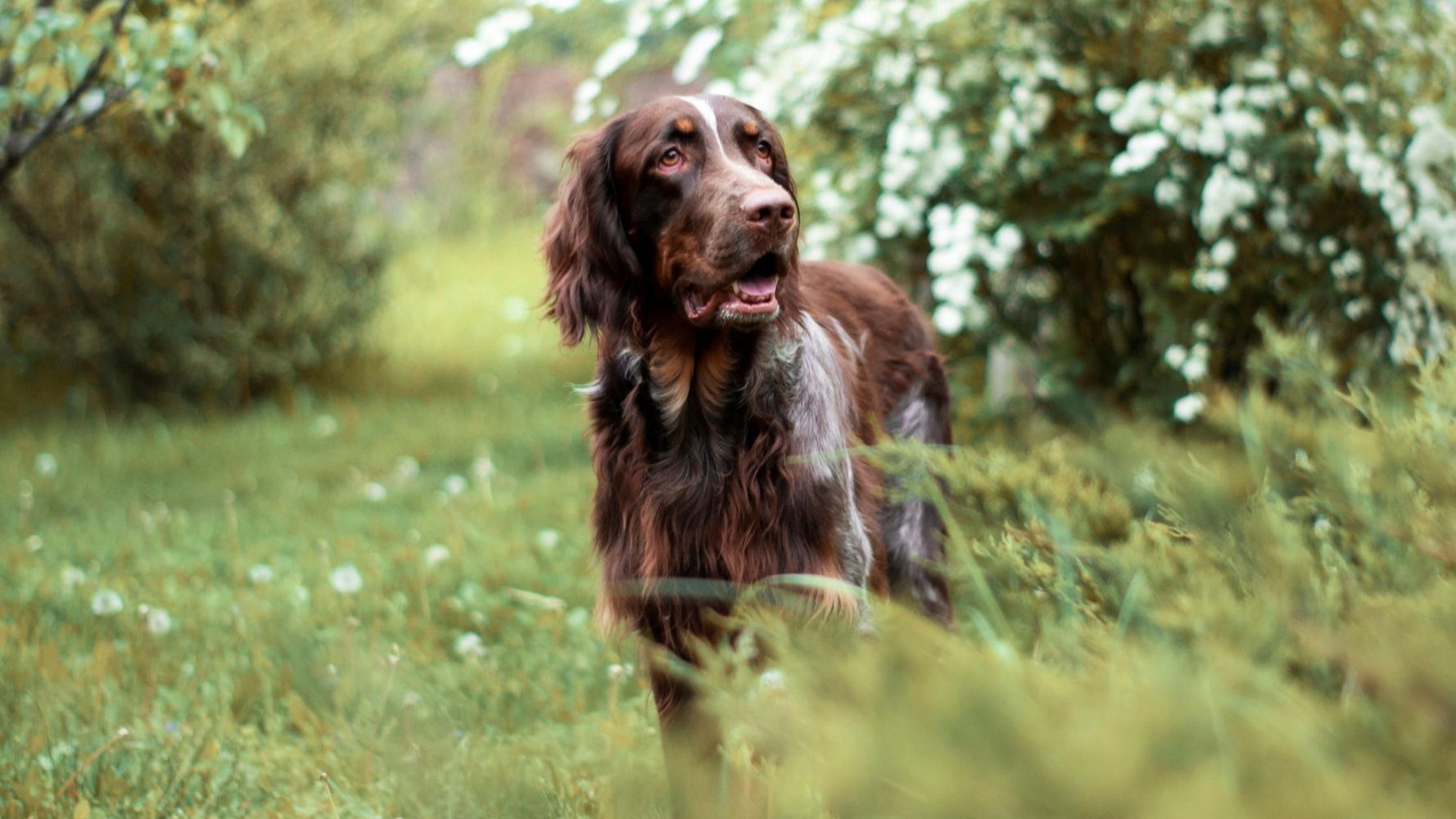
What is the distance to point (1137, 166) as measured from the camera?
4.19 meters

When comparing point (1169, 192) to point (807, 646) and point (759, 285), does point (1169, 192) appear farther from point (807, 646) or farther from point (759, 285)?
point (807, 646)

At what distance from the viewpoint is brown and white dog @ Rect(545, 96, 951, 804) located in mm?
2750

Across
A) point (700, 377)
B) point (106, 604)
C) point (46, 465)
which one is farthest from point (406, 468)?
point (700, 377)

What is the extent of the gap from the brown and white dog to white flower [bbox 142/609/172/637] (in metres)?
1.44

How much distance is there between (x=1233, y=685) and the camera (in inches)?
45.4

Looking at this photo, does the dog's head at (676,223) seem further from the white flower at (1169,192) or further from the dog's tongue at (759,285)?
the white flower at (1169,192)

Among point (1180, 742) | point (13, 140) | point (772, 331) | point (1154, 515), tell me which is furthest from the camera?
point (13, 140)

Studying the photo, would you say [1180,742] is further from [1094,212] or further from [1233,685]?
[1094,212]

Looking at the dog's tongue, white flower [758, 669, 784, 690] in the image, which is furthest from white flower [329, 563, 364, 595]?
white flower [758, 669, 784, 690]

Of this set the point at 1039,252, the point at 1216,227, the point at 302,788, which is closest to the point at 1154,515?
the point at 302,788

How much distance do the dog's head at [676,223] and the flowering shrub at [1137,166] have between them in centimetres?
169

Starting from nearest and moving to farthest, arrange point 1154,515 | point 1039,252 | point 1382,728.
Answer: point 1382,728 < point 1154,515 < point 1039,252

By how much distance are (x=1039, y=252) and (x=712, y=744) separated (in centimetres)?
290

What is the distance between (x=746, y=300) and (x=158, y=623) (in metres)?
1.96
